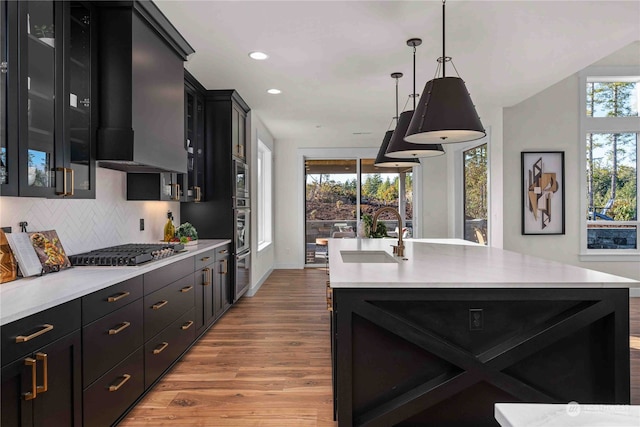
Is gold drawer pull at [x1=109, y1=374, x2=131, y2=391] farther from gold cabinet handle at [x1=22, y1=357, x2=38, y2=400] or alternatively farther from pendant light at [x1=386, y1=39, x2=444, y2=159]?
pendant light at [x1=386, y1=39, x2=444, y2=159]

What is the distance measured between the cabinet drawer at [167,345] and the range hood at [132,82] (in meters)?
1.20

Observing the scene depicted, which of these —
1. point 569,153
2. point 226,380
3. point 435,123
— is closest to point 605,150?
point 569,153

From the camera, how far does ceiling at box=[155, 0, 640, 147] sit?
2.67 m

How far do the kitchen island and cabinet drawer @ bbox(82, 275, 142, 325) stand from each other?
45.1 inches

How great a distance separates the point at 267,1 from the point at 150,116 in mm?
1109

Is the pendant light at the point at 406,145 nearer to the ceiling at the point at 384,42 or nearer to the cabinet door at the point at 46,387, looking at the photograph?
the ceiling at the point at 384,42

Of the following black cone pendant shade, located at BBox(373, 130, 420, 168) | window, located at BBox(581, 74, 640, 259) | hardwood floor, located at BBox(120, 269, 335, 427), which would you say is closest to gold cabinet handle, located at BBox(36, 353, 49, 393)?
hardwood floor, located at BBox(120, 269, 335, 427)

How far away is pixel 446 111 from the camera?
2115 millimetres

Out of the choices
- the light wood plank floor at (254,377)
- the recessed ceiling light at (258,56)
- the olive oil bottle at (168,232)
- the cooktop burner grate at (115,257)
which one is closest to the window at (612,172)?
the light wood plank floor at (254,377)

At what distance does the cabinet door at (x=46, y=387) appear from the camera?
141 cm

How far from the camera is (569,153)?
535cm

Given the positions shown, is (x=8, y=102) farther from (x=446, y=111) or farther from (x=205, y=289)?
(x=205, y=289)

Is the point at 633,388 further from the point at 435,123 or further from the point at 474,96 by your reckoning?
the point at 474,96

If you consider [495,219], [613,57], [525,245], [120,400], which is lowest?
[120,400]
